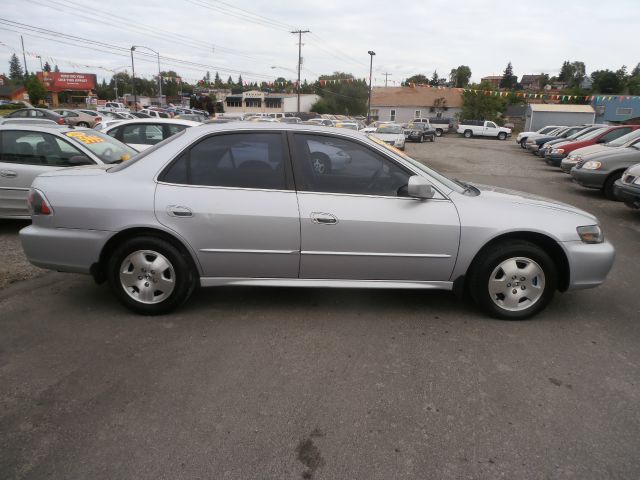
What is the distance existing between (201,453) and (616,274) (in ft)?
16.6

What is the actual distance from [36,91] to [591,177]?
81.3m

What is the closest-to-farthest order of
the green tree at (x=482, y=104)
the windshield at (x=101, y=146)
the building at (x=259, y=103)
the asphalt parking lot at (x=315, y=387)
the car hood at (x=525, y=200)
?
1. the asphalt parking lot at (x=315, y=387)
2. the car hood at (x=525, y=200)
3. the windshield at (x=101, y=146)
4. the green tree at (x=482, y=104)
5. the building at (x=259, y=103)

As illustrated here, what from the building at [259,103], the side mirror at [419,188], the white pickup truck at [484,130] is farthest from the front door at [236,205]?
the building at [259,103]

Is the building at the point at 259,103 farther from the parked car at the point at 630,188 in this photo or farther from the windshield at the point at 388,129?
the parked car at the point at 630,188

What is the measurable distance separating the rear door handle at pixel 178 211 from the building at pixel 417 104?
6279 cm

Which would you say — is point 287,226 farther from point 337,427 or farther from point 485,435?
point 485,435

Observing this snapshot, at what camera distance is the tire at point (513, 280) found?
12.6 feet

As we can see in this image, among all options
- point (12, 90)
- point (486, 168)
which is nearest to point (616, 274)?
point (486, 168)

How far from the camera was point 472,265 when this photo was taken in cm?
391

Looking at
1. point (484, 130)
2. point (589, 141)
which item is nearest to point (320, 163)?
point (589, 141)

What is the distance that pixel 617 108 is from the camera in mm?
51219

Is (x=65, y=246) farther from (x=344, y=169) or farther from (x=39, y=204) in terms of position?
(x=344, y=169)

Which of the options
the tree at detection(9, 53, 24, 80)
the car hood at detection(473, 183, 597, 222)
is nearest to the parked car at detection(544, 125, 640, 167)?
the car hood at detection(473, 183, 597, 222)

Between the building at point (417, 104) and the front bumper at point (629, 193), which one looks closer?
the front bumper at point (629, 193)
